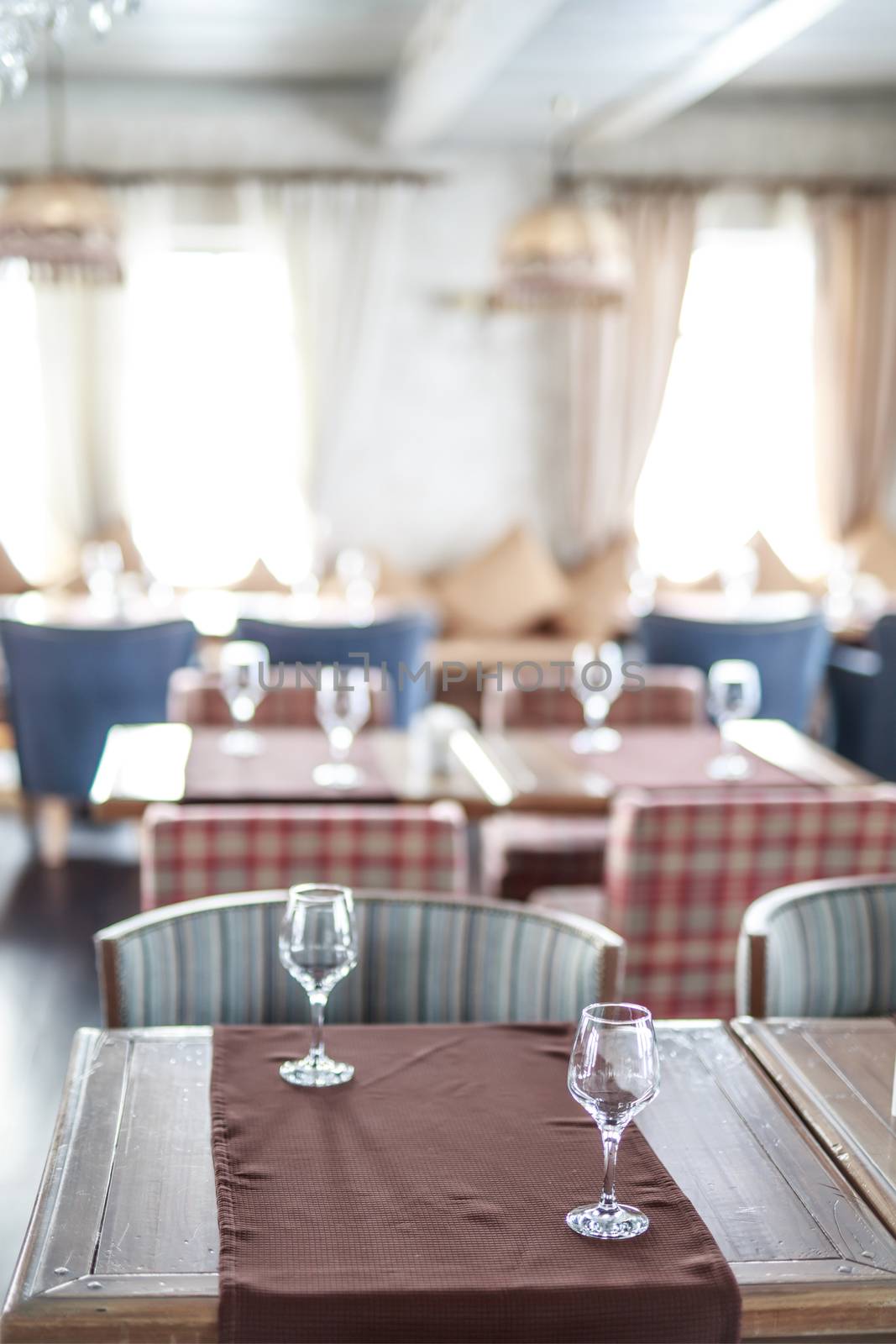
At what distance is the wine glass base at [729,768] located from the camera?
3.11 m

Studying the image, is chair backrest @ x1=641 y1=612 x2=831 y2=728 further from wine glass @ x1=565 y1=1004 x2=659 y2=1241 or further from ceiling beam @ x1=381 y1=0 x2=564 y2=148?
wine glass @ x1=565 y1=1004 x2=659 y2=1241

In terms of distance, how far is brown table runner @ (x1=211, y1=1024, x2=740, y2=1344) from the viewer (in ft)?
3.45

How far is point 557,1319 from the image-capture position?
1055 mm

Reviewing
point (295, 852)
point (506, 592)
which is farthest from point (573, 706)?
point (506, 592)

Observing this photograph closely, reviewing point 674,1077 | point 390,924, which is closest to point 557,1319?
point 674,1077

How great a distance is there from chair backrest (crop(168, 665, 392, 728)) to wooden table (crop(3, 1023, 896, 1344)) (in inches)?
85.2

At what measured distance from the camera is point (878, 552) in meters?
7.04

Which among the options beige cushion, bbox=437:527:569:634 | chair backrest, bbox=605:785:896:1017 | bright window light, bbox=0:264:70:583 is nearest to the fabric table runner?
chair backrest, bbox=605:785:896:1017

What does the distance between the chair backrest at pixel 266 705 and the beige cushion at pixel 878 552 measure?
4.01 m

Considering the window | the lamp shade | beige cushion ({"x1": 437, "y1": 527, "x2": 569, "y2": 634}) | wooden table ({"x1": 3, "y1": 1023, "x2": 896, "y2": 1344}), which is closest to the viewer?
wooden table ({"x1": 3, "y1": 1023, "x2": 896, "y2": 1344})

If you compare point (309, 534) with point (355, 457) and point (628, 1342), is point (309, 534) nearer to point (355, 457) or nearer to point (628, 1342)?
point (355, 457)

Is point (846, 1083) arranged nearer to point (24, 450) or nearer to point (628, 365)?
point (628, 365)

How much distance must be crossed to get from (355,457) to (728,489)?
6.36ft

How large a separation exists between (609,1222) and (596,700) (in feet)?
7.88
